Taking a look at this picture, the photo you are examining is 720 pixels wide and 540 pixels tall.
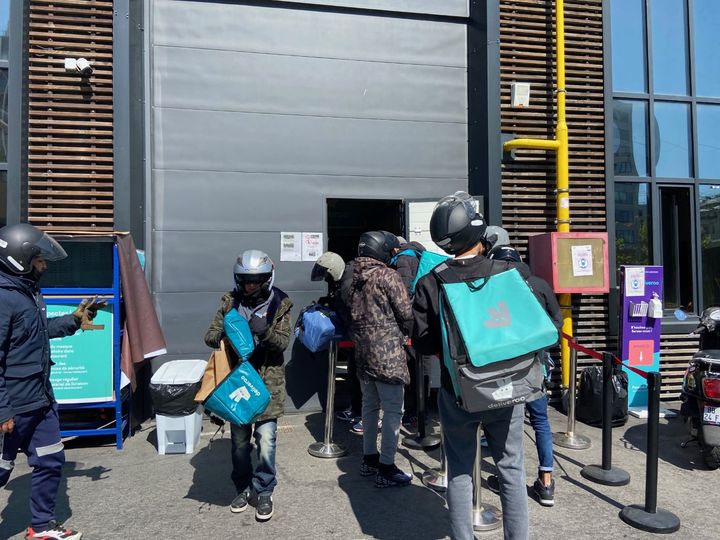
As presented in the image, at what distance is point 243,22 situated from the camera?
20.0 ft

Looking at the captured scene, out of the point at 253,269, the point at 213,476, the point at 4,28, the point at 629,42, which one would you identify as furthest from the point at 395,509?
the point at 629,42

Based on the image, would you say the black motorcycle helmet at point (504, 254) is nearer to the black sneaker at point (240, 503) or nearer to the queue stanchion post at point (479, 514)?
the queue stanchion post at point (479, 514)

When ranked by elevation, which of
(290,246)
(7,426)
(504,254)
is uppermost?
(290,246)

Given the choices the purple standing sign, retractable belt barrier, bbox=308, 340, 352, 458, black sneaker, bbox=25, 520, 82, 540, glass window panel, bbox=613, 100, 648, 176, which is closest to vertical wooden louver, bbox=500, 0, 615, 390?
glass window panel, bbox=613, 100, 648, 176

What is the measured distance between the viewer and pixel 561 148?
6.22m

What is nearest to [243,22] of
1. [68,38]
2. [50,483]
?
[68,38]

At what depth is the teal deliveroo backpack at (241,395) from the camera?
339 centimetres

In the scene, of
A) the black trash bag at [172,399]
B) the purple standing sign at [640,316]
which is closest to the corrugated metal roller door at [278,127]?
the black trash bag at [172,399]

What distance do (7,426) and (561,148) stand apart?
5.92 metres

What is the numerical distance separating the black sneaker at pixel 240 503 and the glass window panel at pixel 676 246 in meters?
5.86

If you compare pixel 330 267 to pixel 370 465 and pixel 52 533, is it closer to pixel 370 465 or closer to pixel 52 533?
pixel 370 465

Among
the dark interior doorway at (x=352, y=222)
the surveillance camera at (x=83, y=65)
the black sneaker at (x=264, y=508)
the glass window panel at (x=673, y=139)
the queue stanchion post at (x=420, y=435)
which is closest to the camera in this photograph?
the black sneaker at (x=264, y=508)

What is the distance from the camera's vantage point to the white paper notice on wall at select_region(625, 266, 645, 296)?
5.93 meters

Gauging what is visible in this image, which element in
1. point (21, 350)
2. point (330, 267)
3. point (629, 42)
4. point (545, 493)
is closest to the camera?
point (21, 350)
